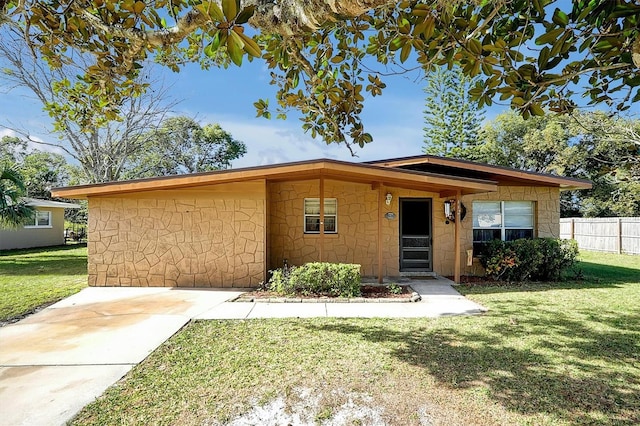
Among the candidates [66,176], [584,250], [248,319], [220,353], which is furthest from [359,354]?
[66,176]

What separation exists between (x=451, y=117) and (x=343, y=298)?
72.3 ft

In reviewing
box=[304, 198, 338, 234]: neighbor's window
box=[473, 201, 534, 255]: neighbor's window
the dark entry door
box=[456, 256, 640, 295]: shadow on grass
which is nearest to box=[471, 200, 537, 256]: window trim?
box=[473, 201, 534, 255]: neighbor's window

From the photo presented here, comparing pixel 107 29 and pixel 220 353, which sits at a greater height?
pixel 107 29

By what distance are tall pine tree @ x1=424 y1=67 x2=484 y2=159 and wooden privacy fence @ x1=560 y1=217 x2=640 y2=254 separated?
8898 mm

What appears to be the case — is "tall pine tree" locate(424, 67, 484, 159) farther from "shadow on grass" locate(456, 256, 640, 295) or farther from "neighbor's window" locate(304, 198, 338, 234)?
"neighbor's window" locate(304, 198, 338, 234)

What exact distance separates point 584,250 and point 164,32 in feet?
69.0

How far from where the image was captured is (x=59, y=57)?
4383mm

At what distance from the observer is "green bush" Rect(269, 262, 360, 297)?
24.4 ft

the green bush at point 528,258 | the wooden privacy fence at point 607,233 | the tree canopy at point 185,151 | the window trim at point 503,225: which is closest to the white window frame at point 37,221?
the tree canopy at point 185,151

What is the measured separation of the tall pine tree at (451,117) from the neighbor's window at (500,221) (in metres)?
15.5

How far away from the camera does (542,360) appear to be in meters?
4.03

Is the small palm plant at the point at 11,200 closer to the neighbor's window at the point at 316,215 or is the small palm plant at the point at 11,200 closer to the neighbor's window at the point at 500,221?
the neighbor's window at the point at 316,215

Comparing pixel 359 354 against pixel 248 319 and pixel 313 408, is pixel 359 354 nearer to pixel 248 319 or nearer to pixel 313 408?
pixel 313 408

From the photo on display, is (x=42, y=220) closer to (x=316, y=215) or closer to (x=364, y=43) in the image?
(x=316, y=215)
